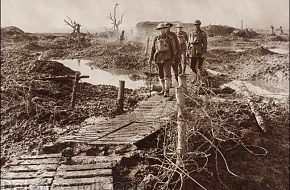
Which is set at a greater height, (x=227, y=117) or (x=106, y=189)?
(x=227, y=117)

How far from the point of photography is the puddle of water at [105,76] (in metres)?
16.1

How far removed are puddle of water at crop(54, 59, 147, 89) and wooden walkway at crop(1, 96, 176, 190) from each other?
7293mm

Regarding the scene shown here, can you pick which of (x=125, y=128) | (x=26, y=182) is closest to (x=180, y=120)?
(x=125, y=128)

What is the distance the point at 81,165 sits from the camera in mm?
6086

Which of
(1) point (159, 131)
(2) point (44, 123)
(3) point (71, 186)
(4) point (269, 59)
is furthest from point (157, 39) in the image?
(4) point (269, 59)

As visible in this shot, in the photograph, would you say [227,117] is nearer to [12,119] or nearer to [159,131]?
[159,131]

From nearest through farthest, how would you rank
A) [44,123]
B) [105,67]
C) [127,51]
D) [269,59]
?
[44,123], [269,59], [105,67], [127,51]

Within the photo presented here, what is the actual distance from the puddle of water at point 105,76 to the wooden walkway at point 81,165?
7293mm

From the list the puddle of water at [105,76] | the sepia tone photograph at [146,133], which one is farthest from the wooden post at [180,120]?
the puddle of water at [105,76]

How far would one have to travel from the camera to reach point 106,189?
17.8 feet

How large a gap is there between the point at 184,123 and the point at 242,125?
374 cm

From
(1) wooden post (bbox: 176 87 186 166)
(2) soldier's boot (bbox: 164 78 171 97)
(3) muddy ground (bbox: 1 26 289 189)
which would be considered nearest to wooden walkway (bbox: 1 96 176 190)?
(3) muddy ground (bbox: 1 26 289 189)

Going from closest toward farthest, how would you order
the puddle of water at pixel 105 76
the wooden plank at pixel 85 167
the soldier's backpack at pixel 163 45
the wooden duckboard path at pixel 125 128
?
the wooden plank at pixel 85 167 → the wooden duckboard path at pixel 125 128 → the soldier's backpack at pixel 163 45 → the puddle of water at pixel 105 76

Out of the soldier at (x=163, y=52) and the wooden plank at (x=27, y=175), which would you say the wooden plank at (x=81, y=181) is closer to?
the wooden plank at (x=27, y=175)
